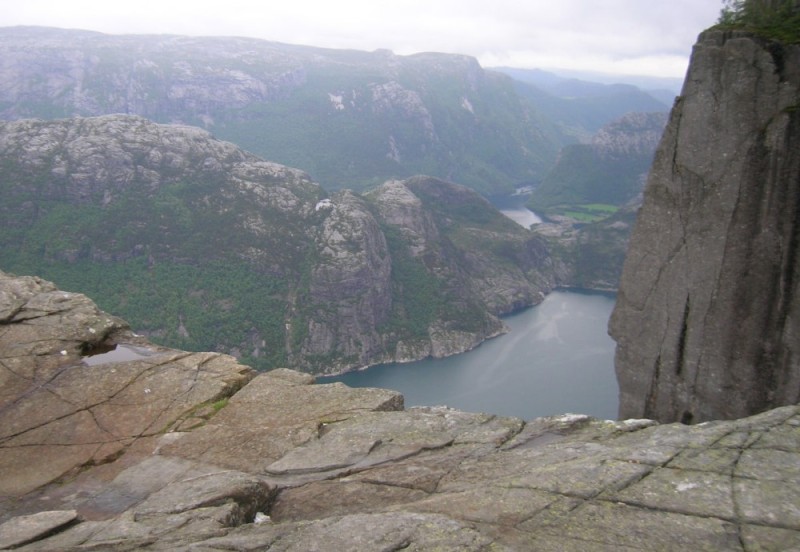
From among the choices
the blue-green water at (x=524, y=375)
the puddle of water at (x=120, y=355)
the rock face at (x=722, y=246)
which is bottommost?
the blue-green water at (x=524, y=375)

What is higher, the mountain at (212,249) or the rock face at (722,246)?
the rock face at (722,246)

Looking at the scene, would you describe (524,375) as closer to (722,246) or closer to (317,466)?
(722,246)

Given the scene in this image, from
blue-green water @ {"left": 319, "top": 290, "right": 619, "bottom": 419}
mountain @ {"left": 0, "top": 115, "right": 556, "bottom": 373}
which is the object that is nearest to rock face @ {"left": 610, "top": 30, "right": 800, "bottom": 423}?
blue-green water @ {"left": 319, "top": 290, "right": 619, "bottom": 419}

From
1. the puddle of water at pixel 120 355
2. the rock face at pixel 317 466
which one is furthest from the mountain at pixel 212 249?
the rock face at pixel 317 466

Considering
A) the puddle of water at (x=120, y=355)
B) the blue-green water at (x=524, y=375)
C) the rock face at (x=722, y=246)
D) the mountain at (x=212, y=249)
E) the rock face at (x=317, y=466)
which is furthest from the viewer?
the mountain at (x=212, y=249)

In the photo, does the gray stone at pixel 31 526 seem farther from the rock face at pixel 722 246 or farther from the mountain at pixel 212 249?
the mountain at pixel 212 249

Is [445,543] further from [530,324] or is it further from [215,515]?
[530,324]

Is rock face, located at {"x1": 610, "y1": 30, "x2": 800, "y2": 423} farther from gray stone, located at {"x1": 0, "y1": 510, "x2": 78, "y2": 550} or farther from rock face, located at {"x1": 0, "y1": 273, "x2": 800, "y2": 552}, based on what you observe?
gray stone, located at {"x1": 0, "y1": 510, "x2": 78, "y2": 550}

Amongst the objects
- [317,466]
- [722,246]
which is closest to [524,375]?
[722,246]
